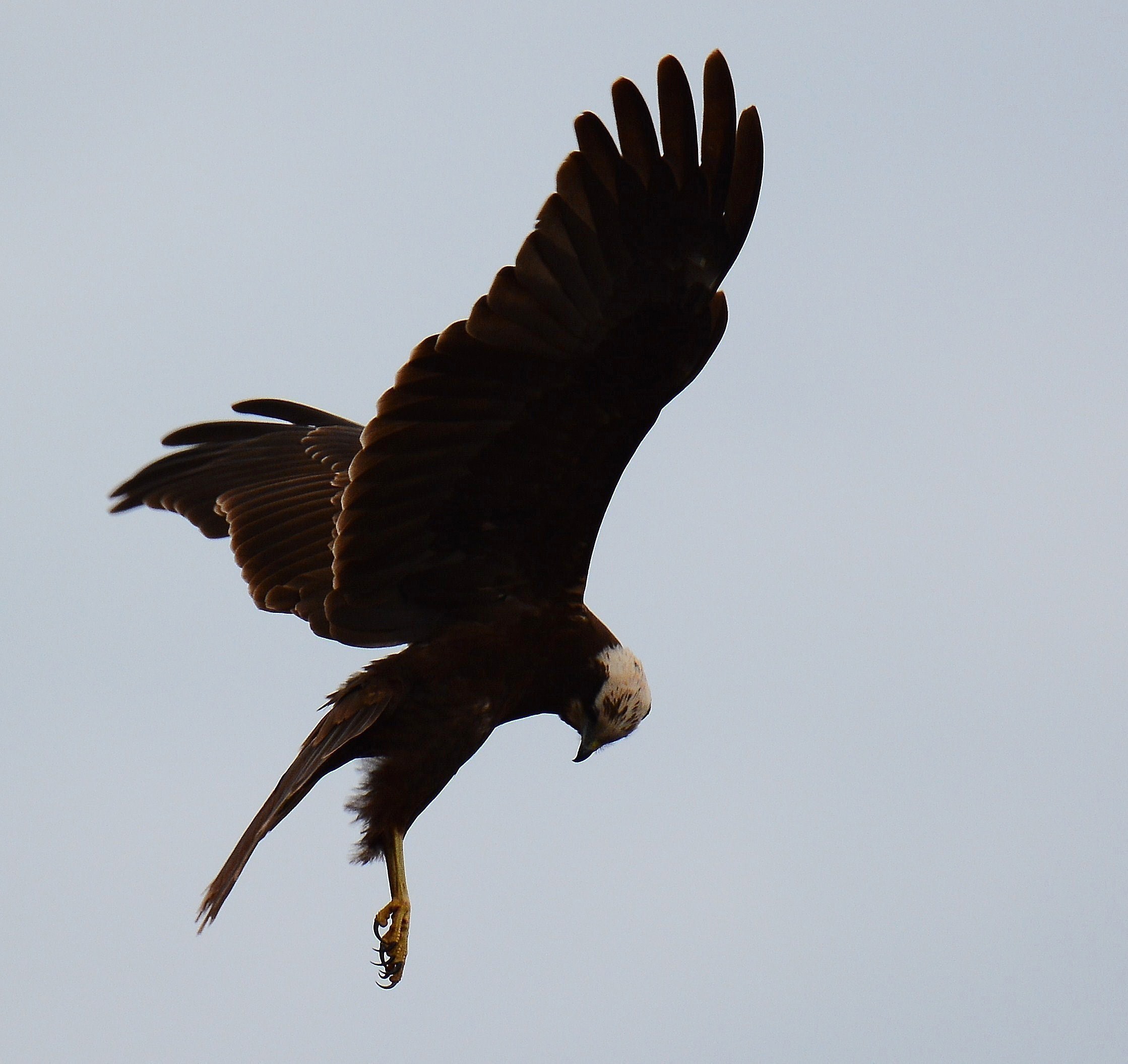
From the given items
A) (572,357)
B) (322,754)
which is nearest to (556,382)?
(572,357)

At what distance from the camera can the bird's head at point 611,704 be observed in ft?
20.7

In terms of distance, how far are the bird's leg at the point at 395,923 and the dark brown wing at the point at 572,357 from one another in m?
0.95

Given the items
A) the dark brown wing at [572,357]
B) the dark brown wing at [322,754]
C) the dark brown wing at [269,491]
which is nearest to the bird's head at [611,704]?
the dark brown wing at [572,357]

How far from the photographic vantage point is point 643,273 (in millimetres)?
5309

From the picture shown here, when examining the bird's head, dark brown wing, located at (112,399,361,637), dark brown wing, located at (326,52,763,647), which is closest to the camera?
dark brown wing, located at (326,52,763,647)

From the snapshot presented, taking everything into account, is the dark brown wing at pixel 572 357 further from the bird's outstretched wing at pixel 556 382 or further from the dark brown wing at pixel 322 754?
the dark brown wing at pixel 322 754

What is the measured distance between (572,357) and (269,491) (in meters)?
Answer: 2.16

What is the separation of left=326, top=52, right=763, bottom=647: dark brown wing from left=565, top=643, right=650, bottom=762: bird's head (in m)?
0.53

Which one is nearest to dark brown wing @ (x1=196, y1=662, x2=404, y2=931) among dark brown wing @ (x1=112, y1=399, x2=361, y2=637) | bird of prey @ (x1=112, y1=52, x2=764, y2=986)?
bird of prey @ (x1=112, y1=52, x2=764, y2=986)

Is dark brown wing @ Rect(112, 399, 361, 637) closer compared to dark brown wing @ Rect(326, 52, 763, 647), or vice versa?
dark brown wing @ Rect(326, 52, 763, 647)

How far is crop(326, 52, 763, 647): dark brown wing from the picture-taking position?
5191mm

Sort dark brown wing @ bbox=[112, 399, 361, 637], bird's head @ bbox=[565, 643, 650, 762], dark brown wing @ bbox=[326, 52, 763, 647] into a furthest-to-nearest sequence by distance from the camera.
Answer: dark brown wing @ bbox=[112, 399, 361, 637] < bird's head @ bbox=[565, 643, 650, 762] < dark brown wing @ bbox=[326, 52, 763, 647]

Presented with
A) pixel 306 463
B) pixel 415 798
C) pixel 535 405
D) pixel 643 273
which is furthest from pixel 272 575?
pixel 643 273

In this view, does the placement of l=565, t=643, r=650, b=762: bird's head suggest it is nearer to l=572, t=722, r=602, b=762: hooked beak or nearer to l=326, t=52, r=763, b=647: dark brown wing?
l=572, t=722, r=602, b=762: hooked beak
